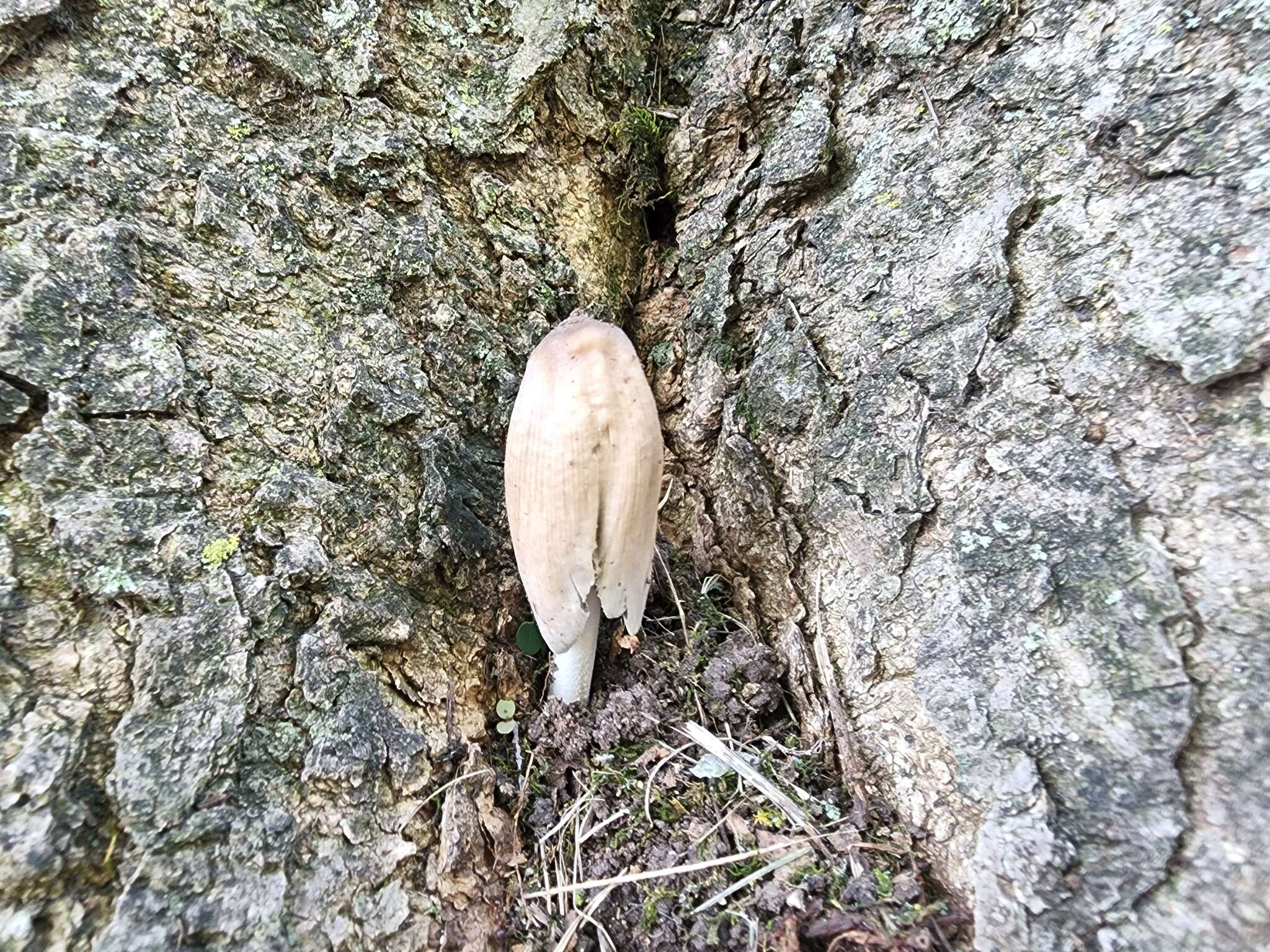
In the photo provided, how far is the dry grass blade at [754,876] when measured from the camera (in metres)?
1.46

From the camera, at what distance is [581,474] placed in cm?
154

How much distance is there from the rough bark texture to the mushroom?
29 centimetres

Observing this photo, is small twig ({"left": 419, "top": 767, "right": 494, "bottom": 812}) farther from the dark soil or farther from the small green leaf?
the small green leaf

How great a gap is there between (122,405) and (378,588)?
0.67 meters

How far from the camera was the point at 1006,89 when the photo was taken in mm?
1573

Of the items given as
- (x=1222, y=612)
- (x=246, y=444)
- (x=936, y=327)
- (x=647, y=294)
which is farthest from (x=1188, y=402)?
(x=246, y=444)

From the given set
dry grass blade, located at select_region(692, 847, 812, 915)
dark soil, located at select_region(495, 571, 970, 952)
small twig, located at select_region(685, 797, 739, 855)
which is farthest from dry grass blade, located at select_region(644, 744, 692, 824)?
dry grass blade, located at select_region(692, 847, 812, 915)

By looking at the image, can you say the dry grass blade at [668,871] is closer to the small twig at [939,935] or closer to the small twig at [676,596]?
the small twig at [939,935]

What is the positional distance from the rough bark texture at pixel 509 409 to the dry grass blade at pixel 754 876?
0.25 meters

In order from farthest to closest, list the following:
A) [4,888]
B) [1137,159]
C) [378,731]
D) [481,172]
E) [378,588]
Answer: [481,172]
[378,588]
[378,731]
[1137,159]
[4,888]

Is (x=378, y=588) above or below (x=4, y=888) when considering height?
above

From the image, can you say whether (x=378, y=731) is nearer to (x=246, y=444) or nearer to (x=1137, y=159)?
(x=246, y=444)

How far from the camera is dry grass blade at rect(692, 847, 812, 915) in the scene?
57.5 inches

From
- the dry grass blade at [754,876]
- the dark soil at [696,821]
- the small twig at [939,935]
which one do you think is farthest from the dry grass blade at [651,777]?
the small twig at [939,935]
